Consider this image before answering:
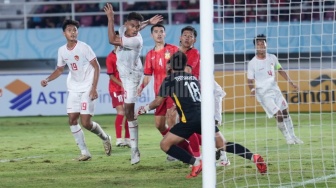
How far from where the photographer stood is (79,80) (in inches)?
491

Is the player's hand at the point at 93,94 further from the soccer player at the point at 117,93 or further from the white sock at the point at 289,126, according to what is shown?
the white sock at the point at 289,126

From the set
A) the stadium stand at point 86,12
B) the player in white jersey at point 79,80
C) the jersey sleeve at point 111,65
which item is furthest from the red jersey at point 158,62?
the stadium stand at point 86,12

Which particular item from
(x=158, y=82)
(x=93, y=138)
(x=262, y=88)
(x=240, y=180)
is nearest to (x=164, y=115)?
(x=158, y=82)

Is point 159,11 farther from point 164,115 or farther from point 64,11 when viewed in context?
point 164,115

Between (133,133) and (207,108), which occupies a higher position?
(207,108)

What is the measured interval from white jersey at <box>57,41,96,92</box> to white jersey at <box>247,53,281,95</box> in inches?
123

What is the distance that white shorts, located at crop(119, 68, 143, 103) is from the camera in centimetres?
1223

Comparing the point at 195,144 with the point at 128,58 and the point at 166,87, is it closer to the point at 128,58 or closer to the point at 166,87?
the point at 166,87

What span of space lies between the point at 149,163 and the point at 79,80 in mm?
1599

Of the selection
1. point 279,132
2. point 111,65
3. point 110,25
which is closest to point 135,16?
point 110,25

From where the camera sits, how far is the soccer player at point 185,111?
32.5 ft

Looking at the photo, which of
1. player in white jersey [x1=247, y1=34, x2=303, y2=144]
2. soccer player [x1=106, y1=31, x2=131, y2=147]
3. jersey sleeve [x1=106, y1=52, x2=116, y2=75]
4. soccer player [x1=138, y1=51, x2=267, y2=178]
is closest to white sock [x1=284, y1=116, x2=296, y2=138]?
player in white jersey [x1=247, y1=34, x2=303, y2=144]

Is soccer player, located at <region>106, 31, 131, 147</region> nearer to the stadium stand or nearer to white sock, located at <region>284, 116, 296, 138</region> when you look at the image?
white sock, located at <region>284, 116, 296, 138</region>

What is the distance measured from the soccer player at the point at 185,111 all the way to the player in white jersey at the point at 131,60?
1683mm
